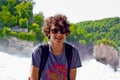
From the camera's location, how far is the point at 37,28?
2895 cm

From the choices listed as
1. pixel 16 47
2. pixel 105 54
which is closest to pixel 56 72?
pixel 16 47

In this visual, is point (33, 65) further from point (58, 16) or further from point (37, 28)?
point (37, 28)

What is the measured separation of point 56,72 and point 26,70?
14.2 meters

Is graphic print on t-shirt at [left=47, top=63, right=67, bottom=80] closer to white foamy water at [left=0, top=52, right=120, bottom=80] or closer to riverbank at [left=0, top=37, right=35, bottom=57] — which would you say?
white foamy water at [left=0, top=52, right=120, bottom=80]

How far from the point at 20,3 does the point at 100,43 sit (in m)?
8.98

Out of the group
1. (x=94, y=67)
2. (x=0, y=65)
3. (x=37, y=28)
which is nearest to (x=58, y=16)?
(x=0, y=65)

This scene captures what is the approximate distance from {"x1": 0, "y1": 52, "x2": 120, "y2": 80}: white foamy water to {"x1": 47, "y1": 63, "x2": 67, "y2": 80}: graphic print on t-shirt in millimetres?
11200

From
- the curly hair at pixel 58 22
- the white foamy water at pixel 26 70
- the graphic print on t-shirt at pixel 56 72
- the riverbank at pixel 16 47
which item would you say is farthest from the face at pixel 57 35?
the riverbank at pixel 16 47

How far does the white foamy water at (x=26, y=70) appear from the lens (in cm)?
1459

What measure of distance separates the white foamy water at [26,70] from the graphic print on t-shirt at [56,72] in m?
11.2

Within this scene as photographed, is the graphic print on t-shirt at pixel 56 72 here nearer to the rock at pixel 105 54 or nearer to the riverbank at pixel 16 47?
the riverbank at pixel 16 47

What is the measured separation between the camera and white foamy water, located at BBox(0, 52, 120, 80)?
14.6 m

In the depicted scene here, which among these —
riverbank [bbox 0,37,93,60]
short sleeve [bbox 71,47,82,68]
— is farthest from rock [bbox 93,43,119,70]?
short sleeve [bbox 71,47,82,68]

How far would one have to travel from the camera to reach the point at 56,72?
235cm
